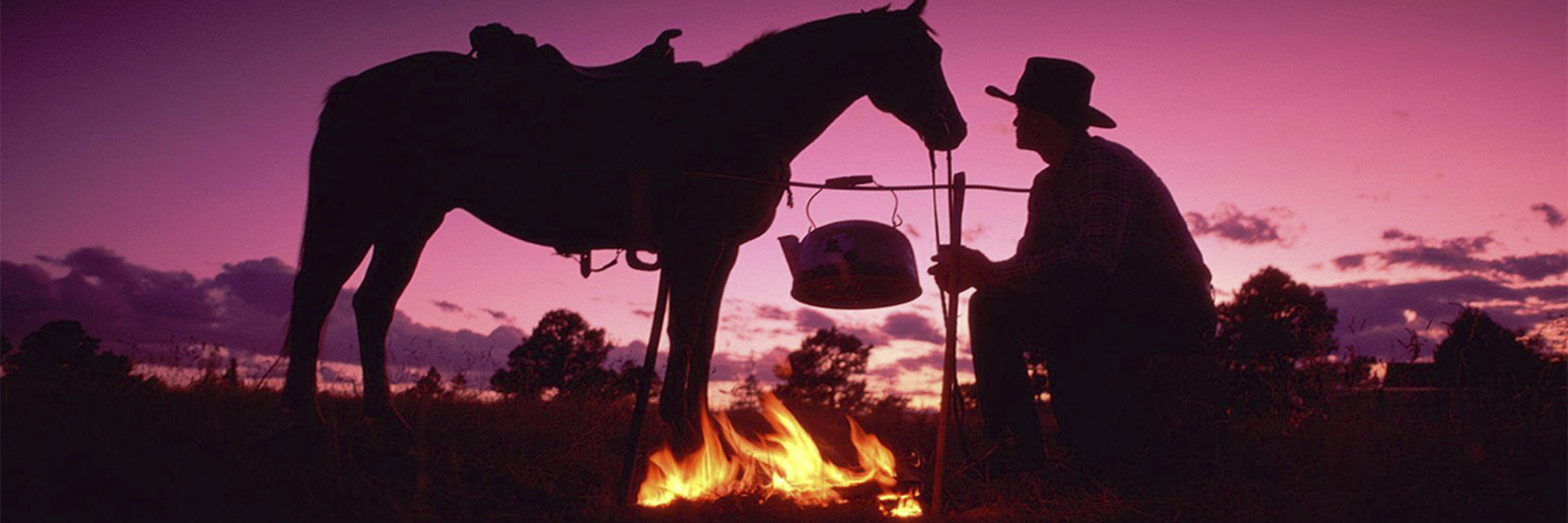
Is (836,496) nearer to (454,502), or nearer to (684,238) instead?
(684,238)

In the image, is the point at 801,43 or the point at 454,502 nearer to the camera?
the point at 454,502

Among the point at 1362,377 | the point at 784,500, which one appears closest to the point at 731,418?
the point at 784,500

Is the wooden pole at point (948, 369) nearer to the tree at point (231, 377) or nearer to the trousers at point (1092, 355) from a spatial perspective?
the trousers at point (1092, 355)

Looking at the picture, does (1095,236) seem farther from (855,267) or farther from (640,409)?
(640,409)

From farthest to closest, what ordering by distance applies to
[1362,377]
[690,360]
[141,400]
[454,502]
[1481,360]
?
[1481,360]
[1362,377]
[141,400]
[690,360]
[454,502]

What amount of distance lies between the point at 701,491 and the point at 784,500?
43 centimetres

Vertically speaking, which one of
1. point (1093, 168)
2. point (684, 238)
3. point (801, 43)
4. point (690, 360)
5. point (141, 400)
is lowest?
point (141, 400)

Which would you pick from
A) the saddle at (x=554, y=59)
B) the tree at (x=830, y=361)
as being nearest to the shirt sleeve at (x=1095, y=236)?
the saddle at (x=554, y=59)

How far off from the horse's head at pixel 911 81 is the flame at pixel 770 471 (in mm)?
1704

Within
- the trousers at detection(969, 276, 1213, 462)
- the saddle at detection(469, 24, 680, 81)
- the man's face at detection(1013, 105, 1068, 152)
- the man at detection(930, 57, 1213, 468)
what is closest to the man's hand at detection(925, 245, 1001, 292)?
the man at detection(930, 57, 1213, 468)

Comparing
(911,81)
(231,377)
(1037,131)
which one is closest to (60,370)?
(231,377)

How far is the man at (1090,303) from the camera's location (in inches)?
155

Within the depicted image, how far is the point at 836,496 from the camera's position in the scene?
393cm

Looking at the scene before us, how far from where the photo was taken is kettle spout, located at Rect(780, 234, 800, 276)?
4.41 meters
